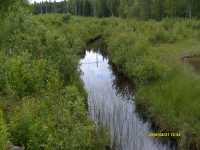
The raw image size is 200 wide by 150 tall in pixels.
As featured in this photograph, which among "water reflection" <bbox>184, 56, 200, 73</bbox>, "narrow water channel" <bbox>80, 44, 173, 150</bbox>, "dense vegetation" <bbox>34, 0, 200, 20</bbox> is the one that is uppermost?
"dense vegetation" <bbox>34, 0, 200, 20</bbox>

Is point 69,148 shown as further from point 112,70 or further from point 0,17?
point 112,70

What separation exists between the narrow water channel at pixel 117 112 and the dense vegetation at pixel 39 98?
1144mm

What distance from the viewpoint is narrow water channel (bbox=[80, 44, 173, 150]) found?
1155 cm

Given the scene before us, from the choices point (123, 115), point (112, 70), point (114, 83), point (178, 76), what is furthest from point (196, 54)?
point (123, 115)

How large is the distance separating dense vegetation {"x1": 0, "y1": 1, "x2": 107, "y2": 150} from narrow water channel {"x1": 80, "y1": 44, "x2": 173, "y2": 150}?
3.75ft

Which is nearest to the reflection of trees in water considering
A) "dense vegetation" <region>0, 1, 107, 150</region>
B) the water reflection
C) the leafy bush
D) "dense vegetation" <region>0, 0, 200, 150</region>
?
"dense vegetation" <region>0, 0, 200, 150</region>

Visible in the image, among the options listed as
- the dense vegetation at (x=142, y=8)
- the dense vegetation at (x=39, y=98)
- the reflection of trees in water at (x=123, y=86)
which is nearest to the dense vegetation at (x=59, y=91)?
the dense vegetation at (x=39, y=98)

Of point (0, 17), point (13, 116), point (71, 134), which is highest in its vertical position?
point (0, 17)

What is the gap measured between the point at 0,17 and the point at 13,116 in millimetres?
3697

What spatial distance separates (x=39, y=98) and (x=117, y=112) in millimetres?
4438

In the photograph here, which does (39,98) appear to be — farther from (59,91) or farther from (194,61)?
(194,61)

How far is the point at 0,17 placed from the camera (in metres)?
10.6

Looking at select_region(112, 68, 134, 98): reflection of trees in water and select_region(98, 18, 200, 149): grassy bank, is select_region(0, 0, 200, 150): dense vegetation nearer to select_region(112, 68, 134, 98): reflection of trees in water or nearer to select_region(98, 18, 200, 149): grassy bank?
select_region(98, 18, 200, 149): grassy bank

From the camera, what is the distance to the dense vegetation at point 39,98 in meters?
8.07
